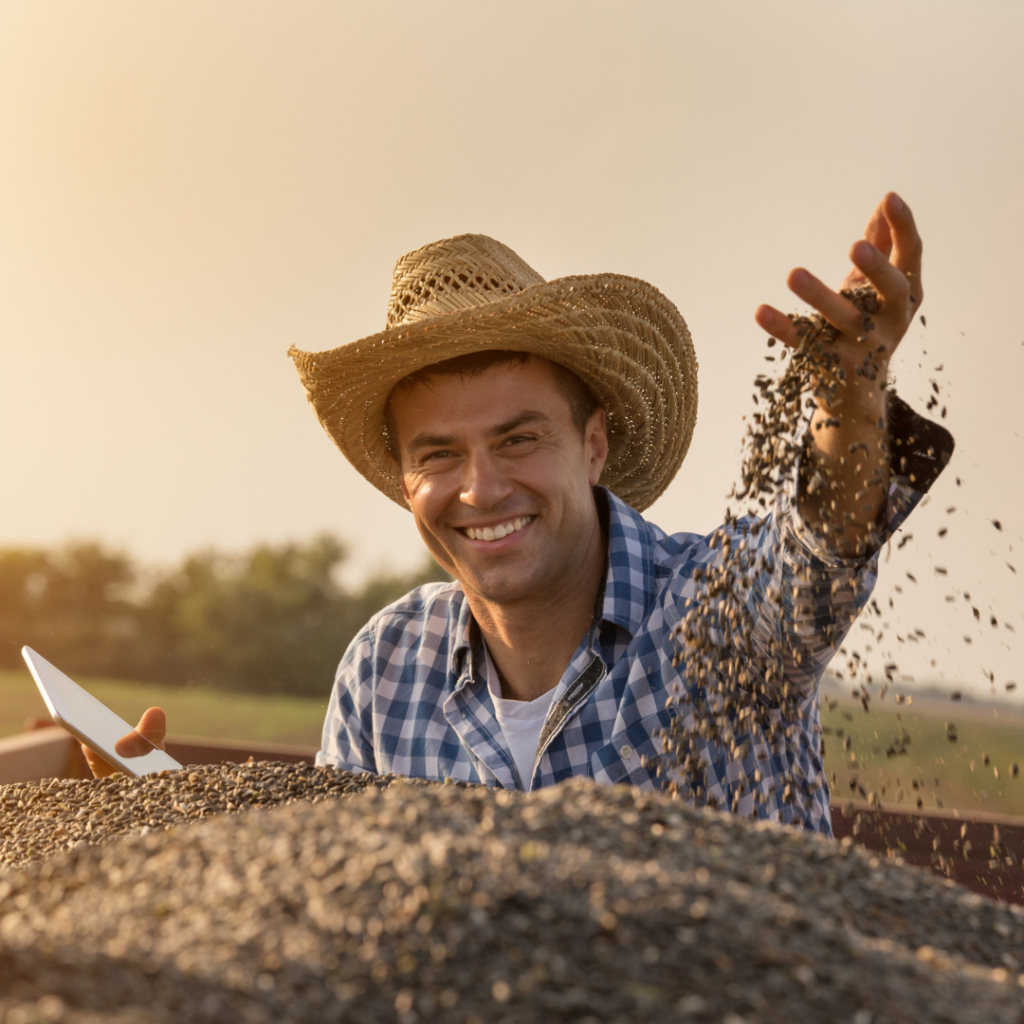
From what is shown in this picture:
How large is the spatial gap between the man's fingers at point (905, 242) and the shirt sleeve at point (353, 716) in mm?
2023

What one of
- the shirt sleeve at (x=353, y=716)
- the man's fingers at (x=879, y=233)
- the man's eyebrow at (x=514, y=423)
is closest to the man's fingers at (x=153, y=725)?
the shirt sleeve at (x=353, y=716)

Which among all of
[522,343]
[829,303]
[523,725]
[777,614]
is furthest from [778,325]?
[523,725]

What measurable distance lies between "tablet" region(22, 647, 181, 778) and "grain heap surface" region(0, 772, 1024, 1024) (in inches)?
45.6

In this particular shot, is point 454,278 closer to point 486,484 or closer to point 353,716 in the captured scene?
point 486,484

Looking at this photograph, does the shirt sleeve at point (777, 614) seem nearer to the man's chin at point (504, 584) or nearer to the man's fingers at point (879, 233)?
the man's fingers at point (879, 233)

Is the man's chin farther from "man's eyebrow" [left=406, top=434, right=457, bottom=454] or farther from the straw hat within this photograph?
the straw hat

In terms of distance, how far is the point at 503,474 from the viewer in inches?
98.7

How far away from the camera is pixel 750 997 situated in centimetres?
81

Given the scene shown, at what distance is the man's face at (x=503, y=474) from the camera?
2477 mm

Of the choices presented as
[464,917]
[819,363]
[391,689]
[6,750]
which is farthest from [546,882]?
[6,750]

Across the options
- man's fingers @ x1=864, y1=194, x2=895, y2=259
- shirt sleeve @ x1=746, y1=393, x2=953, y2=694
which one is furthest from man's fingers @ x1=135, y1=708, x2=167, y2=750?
man's fingers @ x1=864, y1=194, x2=895, y2=259

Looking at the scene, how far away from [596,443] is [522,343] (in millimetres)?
533

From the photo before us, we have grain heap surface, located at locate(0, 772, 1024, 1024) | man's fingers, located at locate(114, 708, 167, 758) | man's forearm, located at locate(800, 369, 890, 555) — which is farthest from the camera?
man's fingers, located at locate(114, 708, 167, 758)

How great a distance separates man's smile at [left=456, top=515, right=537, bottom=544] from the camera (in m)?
2.54
